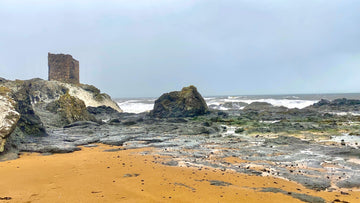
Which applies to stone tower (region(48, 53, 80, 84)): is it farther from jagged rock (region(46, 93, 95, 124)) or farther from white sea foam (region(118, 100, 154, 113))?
jagged rock (region(46, 93, 95, 124))

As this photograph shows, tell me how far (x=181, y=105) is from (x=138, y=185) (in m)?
20.6

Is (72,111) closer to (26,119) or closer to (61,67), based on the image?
Answer: (26,119)

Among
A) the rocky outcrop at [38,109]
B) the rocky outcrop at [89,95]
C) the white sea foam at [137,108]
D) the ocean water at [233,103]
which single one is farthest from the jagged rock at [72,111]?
the ocean water at [233,103]

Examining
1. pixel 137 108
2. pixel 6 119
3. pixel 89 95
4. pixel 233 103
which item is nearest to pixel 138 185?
pixel 6 119

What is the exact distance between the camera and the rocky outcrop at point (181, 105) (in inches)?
957

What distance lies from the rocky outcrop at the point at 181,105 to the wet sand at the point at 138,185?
1858cm

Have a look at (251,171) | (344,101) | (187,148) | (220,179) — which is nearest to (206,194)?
(220,179)

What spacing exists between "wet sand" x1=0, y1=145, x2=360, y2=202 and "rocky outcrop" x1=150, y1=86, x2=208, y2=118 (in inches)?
731

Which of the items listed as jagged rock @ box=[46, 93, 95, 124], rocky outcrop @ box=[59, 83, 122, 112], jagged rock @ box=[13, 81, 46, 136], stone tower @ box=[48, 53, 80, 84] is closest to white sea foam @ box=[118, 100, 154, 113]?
rocky outcrop @ box=[59, 83, 122, 112]

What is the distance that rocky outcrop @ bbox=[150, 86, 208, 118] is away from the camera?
79.8ft

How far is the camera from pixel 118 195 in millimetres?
3689

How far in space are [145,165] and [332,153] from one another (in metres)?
5.65

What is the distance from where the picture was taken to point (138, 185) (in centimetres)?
421

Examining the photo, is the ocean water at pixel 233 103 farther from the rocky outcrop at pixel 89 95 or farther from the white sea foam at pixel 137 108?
the rocky outcrop at pixel 89 95
